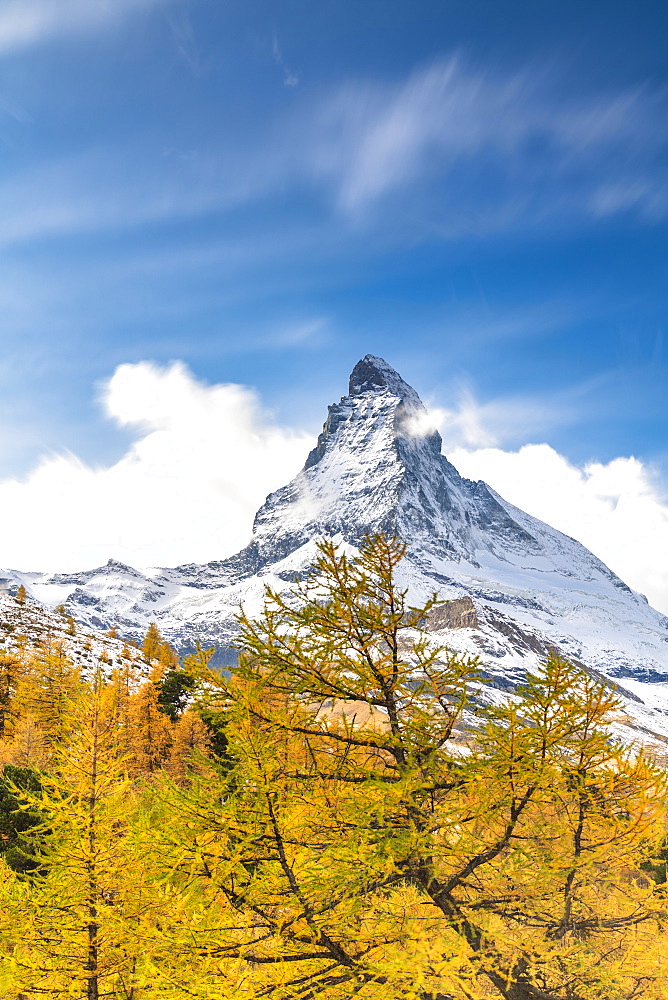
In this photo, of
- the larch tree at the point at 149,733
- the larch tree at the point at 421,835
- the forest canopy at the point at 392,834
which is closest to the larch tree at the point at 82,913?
the forest canopy at the point at 392,834

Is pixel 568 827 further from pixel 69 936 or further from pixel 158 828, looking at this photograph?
pixel 69 936

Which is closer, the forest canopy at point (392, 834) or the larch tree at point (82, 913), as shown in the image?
the forest canopy at point (392, 834)

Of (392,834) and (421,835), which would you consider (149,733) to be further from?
(421,835)

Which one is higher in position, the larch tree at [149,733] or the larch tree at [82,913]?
the larch tree at [149,733]

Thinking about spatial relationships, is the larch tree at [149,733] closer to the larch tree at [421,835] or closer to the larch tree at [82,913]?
the larch tree at [82,913]

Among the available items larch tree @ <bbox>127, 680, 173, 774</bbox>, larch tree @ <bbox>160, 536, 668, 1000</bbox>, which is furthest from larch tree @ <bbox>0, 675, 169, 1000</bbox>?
larch tree @ <bbox>127, 680, 173, 774</bbox>

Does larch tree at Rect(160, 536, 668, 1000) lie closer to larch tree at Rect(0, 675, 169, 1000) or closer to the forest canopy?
the forest canopy

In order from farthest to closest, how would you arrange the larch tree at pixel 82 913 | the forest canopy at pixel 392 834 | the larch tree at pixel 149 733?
the larch tree at pixel 149 733 < the larch tree at pixel 82 913 < the forest canopy at pixel 392 834

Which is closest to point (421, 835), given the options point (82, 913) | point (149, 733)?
point (82, 913)

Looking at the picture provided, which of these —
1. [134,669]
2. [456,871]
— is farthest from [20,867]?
[134,669]

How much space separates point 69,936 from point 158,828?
3.91 metres

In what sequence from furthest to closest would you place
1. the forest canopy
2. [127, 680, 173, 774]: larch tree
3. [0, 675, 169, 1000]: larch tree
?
[127, 680, 173, 774]: larch tree, [0, 675, 169, 1000]: larch tree, the forest canopy

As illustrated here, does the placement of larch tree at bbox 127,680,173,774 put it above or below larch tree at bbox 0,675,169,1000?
above

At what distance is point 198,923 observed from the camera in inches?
220
